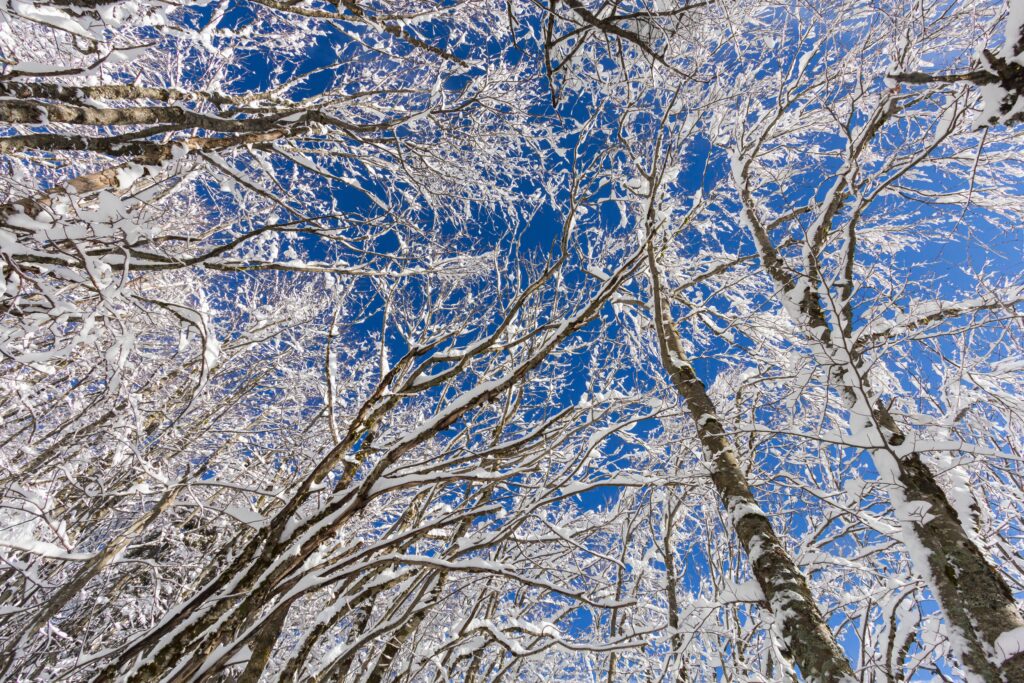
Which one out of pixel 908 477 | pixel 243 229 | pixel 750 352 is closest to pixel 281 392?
pixel 243 229

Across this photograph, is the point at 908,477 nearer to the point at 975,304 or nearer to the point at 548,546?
A: the point at 975,304

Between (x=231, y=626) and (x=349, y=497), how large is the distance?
25.7 inches

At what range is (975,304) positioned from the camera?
3586 millimetres

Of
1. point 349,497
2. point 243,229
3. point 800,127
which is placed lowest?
point 349,497

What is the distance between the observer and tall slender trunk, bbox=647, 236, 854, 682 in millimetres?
2490

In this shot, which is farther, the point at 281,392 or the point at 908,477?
the point at 281,392

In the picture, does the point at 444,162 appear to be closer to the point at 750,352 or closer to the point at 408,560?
the point at 408,560

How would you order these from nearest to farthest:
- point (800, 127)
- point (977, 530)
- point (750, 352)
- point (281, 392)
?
point (977, 530) → point (750, 352) → point (800, 127) → point (281, 392)

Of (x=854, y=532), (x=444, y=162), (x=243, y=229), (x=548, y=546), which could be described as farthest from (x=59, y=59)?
(x=854, y=532)

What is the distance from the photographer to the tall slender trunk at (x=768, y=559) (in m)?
2.49

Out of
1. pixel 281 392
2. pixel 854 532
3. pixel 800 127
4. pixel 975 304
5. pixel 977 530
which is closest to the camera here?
pixel 977 530

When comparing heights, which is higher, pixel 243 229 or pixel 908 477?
pixel 243 229

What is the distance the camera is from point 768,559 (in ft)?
9.82

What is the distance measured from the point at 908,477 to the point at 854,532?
250cm
